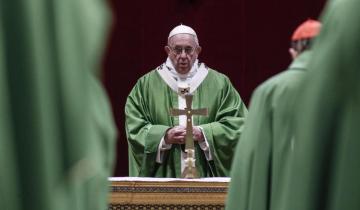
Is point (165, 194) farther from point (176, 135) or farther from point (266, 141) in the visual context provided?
point (266, 141)

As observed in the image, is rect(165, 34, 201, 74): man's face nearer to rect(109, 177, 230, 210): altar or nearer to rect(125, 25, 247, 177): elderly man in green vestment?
rect(125, 25, 247, 177): elderly man in green vestment

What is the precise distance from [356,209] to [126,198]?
4.33 meters

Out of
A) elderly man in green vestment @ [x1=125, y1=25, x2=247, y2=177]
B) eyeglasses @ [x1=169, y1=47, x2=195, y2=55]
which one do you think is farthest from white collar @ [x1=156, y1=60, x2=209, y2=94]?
eyeglasses @ [x1=169, y1=47, x2=195, y2=55]

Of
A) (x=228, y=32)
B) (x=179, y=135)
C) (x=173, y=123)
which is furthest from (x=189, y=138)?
(x=228, y=32)

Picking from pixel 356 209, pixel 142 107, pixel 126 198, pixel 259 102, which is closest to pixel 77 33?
pixel 356 209

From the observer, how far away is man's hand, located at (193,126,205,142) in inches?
263

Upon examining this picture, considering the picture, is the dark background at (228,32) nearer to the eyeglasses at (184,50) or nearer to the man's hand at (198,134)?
the eyeglasses at (184,50)

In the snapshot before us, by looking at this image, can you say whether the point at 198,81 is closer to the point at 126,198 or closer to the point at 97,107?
the point at 126,198

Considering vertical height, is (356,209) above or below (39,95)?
below

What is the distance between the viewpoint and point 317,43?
5.57ft

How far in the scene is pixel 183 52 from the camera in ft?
23.8

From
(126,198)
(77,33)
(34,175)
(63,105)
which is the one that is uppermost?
(77,33)

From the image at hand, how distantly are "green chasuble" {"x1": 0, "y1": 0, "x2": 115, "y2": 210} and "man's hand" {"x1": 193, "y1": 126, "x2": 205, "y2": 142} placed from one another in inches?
197

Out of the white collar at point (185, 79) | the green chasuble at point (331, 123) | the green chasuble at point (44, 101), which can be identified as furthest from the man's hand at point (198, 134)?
the green chasuble at point (44, 101)
